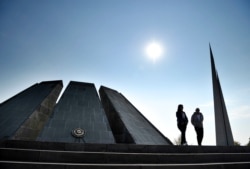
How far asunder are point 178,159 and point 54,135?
453 centimetres

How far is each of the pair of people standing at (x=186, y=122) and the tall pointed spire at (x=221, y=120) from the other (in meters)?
2.26

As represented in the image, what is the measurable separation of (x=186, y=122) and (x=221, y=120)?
10.8 feet

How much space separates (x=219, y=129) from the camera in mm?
8219

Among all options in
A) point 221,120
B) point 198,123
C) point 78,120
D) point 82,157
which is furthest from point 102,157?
point 221,120

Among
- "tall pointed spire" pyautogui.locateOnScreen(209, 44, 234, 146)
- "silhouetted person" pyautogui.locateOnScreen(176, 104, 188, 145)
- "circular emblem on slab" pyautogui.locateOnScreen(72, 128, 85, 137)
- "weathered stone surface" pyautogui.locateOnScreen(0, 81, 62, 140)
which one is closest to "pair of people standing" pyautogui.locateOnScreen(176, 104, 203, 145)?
"silhouetted person" pyautogui.locateOnScreen(176, 104, 188, 145)

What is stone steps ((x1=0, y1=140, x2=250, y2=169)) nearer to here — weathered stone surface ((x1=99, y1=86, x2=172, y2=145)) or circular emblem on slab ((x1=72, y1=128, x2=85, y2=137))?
circular emblem on slab ((x1=72, y1=128, x2=85, y2=137))

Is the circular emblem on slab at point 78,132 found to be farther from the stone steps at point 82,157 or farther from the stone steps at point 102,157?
the stone steps at point 82,157

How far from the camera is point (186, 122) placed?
6.40m

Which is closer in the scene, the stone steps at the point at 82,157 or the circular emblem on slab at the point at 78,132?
the stone steps at the point at 82,157

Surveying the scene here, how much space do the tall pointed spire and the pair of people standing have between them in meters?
2.26

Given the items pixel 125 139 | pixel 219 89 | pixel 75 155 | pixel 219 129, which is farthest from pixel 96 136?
pixel 219 89

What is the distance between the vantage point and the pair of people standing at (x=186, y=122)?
6.37m

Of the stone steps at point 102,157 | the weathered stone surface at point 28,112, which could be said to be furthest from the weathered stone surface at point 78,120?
the stone steps at point 102,157

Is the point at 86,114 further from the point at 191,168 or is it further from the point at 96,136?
the point at 191,168
